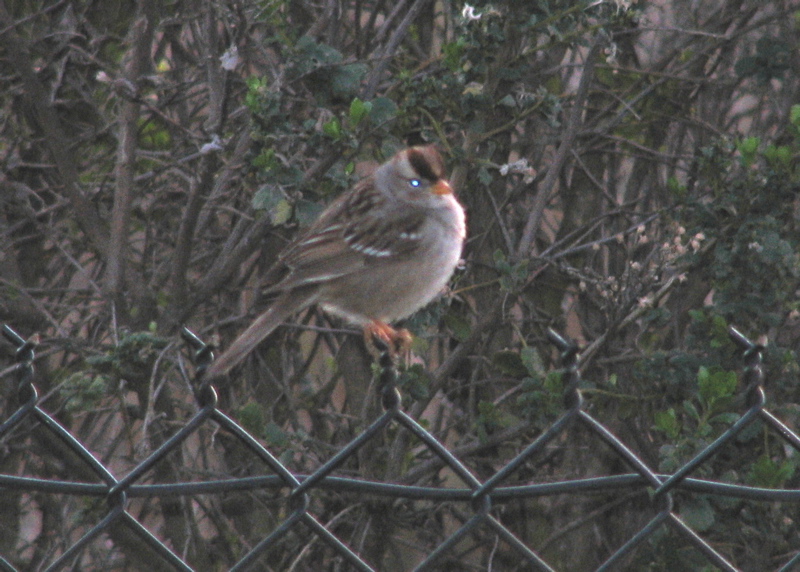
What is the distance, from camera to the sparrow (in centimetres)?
322

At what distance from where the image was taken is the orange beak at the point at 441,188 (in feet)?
10.8

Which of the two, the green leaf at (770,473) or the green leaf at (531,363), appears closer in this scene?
the green leaf at (770,473)

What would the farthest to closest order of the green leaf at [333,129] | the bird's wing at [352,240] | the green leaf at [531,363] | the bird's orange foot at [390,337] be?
the green leaf at [531,363], the green leaf at [333,129], the bird's wing at [352,240], the bird's orange foot at [390,337]

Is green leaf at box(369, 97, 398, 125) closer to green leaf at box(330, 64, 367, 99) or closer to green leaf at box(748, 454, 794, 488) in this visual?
green leaf at box(330, 64, 367, 99)

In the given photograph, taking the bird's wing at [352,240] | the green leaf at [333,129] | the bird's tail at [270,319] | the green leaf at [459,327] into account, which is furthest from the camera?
the green leaf at [459,327]

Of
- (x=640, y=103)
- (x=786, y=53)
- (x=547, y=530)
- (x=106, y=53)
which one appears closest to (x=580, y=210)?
(x=640, y=103)

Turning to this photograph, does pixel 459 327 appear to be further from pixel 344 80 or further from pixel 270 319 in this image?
pixel 270 319

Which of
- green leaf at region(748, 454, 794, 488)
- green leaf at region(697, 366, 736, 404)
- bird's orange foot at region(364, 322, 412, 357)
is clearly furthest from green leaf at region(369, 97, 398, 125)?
green leaf at region(748, 454, 794, 488)

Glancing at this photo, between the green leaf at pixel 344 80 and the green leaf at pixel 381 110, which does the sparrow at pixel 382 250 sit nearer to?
the green leaf at pixel 381 110

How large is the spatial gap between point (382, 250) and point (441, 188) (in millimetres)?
275

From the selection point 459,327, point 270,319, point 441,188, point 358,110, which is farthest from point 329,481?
point 459,327

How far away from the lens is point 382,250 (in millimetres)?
3404

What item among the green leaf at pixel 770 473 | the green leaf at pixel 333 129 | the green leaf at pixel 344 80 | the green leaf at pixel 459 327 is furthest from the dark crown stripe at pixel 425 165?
the green leaf at pixel 770 473

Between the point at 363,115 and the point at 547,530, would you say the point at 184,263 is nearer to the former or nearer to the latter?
the point at 363,115
